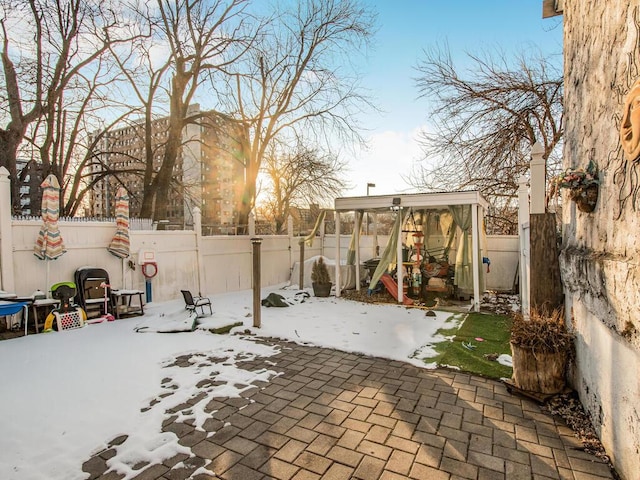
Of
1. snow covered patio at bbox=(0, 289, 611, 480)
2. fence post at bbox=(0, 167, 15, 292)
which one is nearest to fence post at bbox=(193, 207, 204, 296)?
fence post at bbox=(0, 167, 15, 292)

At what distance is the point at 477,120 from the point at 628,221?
781 centimetres

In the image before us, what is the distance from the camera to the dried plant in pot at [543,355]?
10.3ft

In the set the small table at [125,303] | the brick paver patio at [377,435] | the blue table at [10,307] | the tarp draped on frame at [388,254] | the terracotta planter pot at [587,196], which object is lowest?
the brick paver patio at [377,435]

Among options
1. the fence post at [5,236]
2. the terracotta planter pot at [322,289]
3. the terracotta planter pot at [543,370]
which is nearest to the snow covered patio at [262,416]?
the terracotta planter pot at [543,370]

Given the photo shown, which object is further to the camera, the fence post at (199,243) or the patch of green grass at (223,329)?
the fence post at (199,243)

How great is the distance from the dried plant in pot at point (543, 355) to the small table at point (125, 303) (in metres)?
6.50

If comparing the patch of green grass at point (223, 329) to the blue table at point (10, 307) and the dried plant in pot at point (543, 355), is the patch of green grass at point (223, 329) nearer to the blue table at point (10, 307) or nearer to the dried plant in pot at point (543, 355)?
the blue table at point (10, 307)

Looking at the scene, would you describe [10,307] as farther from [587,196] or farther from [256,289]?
[587,196]

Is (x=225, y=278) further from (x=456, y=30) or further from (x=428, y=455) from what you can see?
(x=456, y=30)

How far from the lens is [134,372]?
3.90 meters

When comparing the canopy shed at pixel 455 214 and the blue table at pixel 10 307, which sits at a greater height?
the canopy shed at pixel 455 214

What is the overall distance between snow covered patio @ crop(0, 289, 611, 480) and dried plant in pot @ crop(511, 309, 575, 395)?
0.22 meters

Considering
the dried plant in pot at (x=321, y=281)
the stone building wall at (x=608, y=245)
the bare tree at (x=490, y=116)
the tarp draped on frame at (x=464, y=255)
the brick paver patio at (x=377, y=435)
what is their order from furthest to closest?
1. the dried plant in pot at (x=321, y=281)
2. the bare tree at (x=490, y=116)
3. the tarp draped on frame at (x=464, y=255)
4. the brick paver patio at (x=377, y=435)
5. the stone building wall at (x=608, y=245)

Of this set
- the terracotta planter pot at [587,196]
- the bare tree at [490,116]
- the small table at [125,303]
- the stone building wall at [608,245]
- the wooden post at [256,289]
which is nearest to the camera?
the stone building wall at [608,245]
